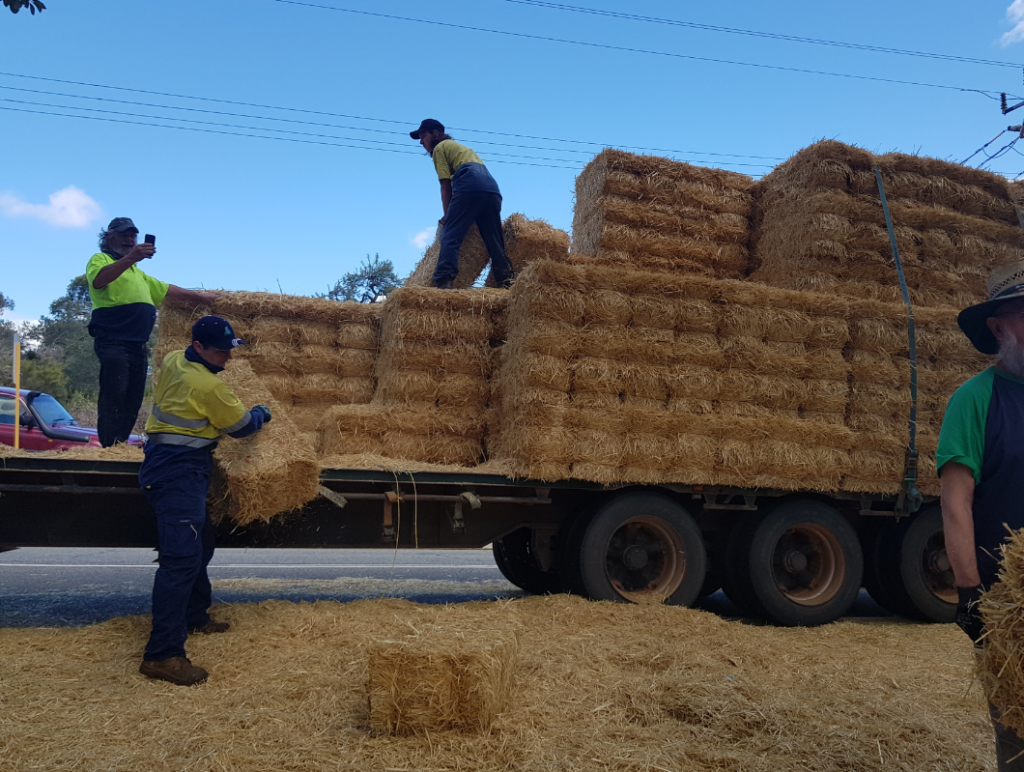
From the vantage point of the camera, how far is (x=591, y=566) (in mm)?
6281

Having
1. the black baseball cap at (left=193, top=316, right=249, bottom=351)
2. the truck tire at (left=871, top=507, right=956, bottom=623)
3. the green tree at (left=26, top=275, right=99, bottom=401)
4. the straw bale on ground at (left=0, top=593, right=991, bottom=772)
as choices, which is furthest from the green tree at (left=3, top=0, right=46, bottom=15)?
the green tree at (left=26, top=275, right=99, bottom=401)

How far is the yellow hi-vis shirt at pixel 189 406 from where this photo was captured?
468 centimetres

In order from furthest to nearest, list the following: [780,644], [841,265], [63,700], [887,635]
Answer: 1. [841,265]
2. [887,635]
3. [780,644]
4. [63,700]

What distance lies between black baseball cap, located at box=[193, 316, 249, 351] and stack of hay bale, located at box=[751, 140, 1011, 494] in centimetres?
513

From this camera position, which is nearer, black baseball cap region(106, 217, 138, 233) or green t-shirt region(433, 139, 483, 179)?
black baseball cap region(106, 217, 138, 233)

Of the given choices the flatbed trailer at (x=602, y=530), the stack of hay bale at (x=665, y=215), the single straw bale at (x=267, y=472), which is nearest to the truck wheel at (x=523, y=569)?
the flatbed trailer at (x=602, y=530)

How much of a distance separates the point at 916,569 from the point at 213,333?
20.6ft

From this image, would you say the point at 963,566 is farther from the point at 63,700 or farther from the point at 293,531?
the point at 293,531

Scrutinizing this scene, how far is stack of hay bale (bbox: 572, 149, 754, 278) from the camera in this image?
8234 mm

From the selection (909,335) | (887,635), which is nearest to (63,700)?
(887,635)

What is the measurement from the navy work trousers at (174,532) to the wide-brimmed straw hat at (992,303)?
159 inches

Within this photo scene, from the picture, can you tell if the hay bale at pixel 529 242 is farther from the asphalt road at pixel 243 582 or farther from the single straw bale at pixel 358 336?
the asphalt road at pixel 243 582

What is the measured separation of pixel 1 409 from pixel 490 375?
29.5 feet

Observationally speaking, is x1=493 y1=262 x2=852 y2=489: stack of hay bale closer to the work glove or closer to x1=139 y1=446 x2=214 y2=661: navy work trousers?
x1=139 y1=446 x2=214 y2=661: navy work trousers
